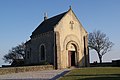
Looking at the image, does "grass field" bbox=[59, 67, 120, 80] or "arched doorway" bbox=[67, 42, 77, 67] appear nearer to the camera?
"grass field" bbox=[59, 67, 120, 80]

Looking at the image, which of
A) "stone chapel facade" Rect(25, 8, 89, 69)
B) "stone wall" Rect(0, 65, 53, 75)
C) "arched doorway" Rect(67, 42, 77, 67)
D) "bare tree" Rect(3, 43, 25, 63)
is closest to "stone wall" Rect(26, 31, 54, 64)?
"stone chapel facade" Rect(25, 8, 89, 69)

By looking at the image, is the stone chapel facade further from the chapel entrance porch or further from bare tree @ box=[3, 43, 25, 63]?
bare tree @ box=[3, 43, 25, 63]

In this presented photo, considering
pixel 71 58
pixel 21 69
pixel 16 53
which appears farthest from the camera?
pixel 16 53

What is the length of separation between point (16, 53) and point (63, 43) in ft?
143

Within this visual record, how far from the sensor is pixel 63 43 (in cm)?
4022

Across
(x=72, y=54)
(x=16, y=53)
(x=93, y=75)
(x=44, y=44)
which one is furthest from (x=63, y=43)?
(x=16, y=53)

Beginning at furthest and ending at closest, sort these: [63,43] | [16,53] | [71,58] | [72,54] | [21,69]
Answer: [16,53]
[72,54]
[71,58]
[63,43]
[21,69]

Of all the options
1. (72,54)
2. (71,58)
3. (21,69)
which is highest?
(72,54)

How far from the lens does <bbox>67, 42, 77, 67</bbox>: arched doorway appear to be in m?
41.3

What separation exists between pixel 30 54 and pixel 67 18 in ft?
39.8

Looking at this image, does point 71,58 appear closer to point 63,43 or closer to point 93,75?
point 63,43

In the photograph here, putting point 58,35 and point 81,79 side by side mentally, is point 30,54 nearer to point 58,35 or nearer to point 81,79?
point 58,35

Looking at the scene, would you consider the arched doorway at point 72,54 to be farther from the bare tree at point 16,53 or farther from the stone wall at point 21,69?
the bare tree at point 16,53

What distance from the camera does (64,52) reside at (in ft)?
132
